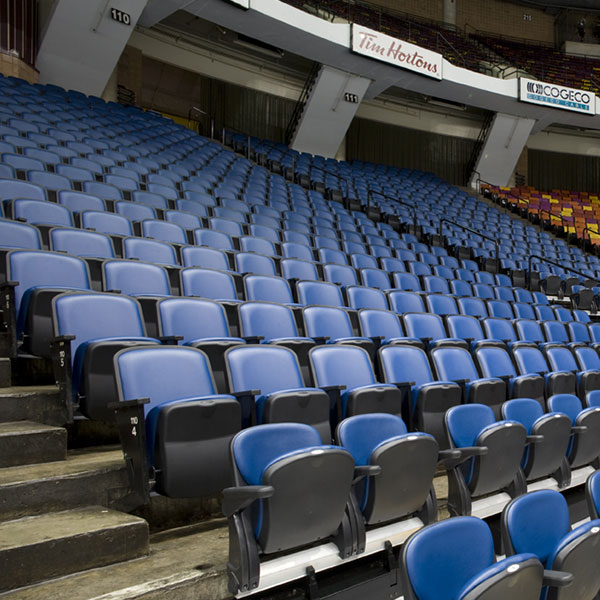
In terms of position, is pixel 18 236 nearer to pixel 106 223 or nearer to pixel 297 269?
pixel 106 223

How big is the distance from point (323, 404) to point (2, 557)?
1.69 feet

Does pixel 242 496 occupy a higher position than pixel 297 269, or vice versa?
pixel 297 269

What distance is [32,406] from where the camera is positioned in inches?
37.5

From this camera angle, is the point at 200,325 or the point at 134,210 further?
the point at 134,210

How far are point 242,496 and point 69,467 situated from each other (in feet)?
0.94

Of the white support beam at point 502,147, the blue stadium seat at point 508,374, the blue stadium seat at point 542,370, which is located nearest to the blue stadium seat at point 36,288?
the blue stadium seat at point 508,374

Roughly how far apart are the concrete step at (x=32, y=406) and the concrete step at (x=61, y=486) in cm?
10

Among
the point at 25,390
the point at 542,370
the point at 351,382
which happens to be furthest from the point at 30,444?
the point at 542,370

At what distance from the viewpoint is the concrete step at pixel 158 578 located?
639 millimetres

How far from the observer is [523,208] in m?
5.49

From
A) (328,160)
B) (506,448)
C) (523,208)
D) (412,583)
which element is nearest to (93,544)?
(412,583)

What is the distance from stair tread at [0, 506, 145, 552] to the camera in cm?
67

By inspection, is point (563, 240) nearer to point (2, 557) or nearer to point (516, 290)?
point (516, 290)

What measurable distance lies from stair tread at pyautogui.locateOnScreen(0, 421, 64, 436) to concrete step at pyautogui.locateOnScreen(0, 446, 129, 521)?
0.05 meters
